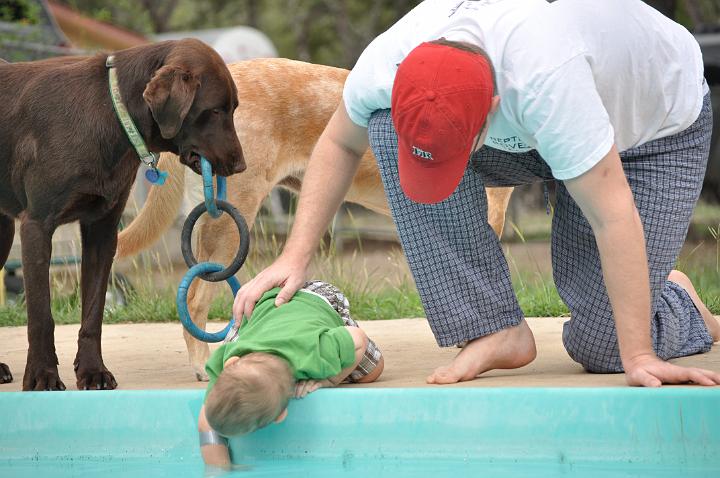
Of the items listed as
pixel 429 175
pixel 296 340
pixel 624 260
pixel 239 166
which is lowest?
pixel 296 340

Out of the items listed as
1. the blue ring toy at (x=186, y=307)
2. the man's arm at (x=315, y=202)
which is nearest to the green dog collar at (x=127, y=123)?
the blue ring toy at (x=186, y=307)

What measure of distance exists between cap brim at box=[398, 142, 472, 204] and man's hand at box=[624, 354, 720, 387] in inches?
28.7

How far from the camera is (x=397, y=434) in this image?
302 cm

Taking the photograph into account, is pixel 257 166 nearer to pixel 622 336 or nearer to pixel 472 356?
pixel 472 356

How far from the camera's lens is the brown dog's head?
11.4 ft

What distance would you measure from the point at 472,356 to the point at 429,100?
105 cm

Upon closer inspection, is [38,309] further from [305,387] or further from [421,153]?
[421,153]

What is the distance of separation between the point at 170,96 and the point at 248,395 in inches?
47.2

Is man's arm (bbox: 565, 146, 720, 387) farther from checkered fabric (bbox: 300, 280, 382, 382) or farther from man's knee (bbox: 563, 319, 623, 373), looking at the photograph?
checkered fabric (bbox: 300, 280, 382, 382)

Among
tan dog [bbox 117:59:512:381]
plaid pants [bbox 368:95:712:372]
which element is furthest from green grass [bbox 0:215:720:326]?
plaid pants [bbox 368:95:712:372]

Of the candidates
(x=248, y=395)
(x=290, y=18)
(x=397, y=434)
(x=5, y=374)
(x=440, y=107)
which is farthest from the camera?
(x=290, y=18)

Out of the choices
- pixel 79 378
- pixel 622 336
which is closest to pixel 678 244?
pixel 622 336

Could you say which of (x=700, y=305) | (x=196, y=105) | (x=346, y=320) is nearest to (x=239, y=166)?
(x=196, y=105)

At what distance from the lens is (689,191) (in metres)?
3.35
